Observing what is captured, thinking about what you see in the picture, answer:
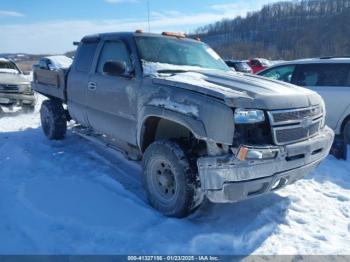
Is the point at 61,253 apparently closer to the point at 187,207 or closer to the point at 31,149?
the point at 187,207

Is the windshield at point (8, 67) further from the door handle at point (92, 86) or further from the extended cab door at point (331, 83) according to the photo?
the extended cab door at point (331, 83)

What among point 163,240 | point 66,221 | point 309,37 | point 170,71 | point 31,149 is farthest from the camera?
point 309,37

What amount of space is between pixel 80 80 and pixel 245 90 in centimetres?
318

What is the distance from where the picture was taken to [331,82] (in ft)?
24.3

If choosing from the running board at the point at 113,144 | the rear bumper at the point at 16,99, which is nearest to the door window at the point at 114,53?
the running board at the point at 113,144

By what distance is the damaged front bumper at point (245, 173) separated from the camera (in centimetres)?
335

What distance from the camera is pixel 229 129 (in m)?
3.35

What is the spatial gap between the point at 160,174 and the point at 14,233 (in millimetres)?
1563

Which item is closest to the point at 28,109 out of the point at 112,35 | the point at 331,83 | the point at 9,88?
the point at 9,88

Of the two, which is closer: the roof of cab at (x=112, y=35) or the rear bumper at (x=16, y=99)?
the roof of cab at (x=112, y=35)

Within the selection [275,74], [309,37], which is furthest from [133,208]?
[309,37]

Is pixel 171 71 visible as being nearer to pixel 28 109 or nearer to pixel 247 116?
pixel 247 116

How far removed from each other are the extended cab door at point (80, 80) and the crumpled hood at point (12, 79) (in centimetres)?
502

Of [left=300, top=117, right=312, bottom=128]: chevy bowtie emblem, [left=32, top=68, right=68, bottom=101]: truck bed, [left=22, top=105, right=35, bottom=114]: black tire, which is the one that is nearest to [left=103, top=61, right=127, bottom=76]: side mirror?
[left=300, top=117, right=312, bottom=128]: chevy bowtie emblem
